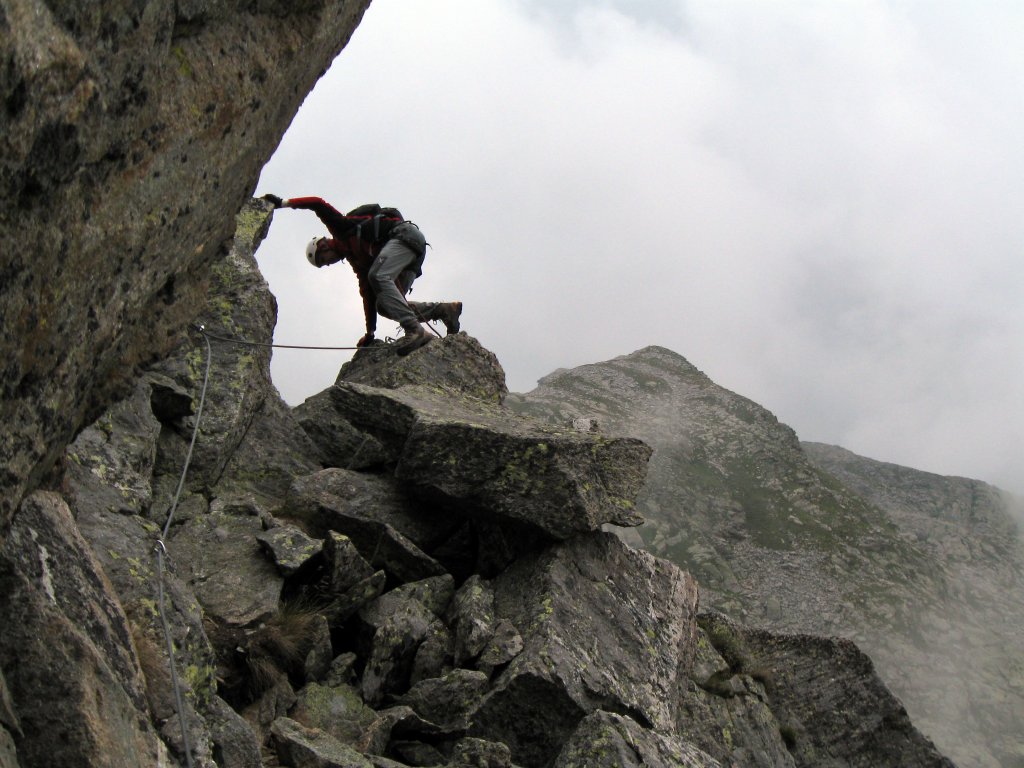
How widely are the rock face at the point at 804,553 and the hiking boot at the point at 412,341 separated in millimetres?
75509

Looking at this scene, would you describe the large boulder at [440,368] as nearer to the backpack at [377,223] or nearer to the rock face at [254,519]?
the rock face at [254,519]

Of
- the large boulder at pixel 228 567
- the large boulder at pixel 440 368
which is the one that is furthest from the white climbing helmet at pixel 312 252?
the large boulder at pixel 228 567

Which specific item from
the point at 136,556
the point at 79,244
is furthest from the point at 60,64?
the point at 136,556

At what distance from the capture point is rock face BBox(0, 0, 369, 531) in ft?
13.6

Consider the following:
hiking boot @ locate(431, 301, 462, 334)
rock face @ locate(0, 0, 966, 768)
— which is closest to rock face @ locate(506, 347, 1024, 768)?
hiking boot @ locate(431, 301, 462, 334)

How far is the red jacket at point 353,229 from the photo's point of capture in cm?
1828

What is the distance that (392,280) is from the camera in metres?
18.6

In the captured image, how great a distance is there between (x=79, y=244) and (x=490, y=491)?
30.4ft

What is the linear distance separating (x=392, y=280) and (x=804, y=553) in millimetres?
107295

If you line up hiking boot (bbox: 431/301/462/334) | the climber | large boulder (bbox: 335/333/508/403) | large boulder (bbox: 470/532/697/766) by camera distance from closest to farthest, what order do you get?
large boulder (bbox: 470/532/697/766), large boulder (bbox: 335/333/508/403), the climber, hiking boot (bbox: 431/301/462/334)

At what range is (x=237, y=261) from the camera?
55.7 feet

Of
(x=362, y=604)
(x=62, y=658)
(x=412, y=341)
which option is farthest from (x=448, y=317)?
(x=62, y=658)

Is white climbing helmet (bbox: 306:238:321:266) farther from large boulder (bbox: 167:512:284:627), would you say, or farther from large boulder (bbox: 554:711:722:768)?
large boulder (bbox: 554:711:722:768)

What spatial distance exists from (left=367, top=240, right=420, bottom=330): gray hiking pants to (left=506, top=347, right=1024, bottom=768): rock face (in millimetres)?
75540
